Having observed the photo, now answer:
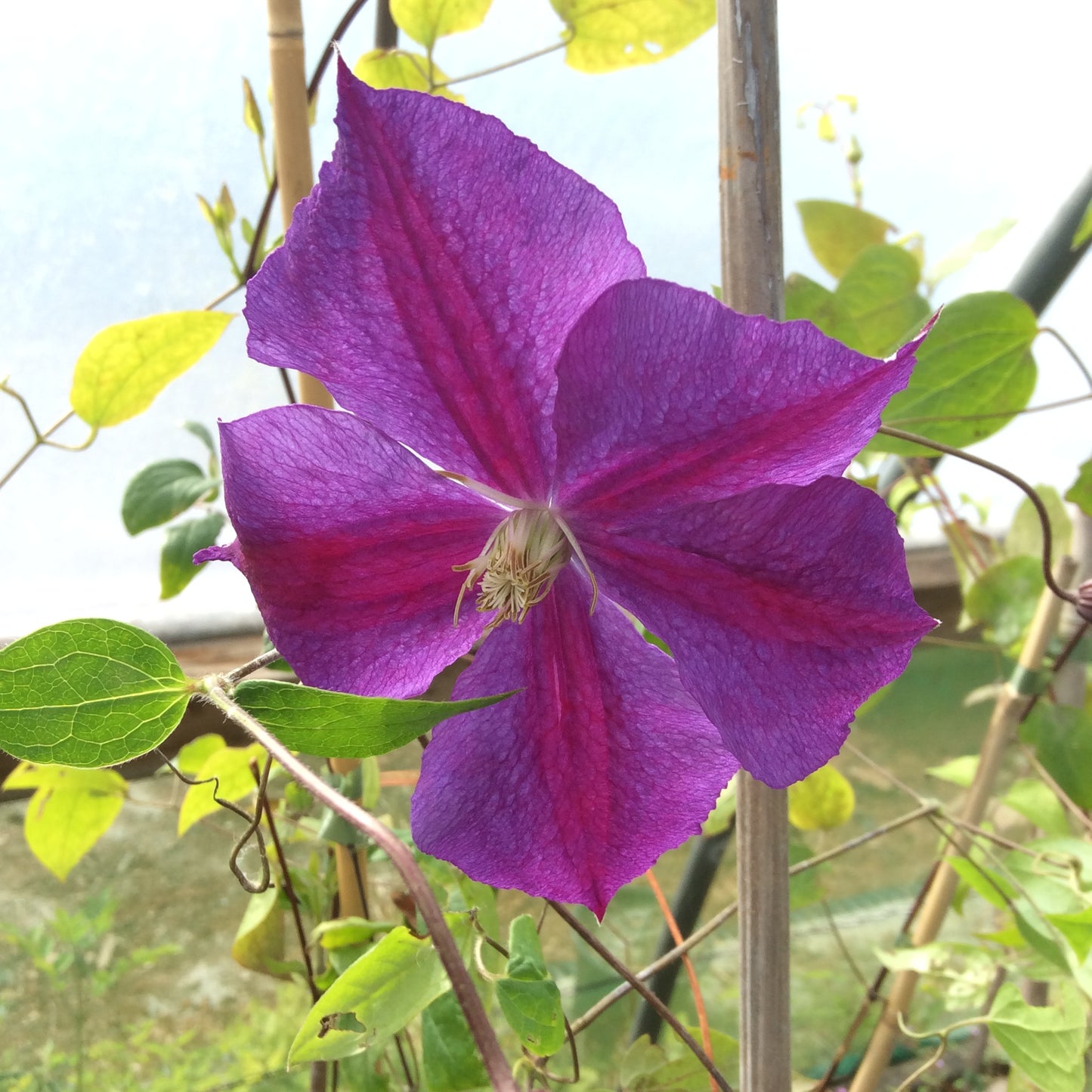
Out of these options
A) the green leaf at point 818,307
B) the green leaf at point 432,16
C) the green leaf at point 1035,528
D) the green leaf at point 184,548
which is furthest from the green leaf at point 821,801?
the green leaf at point 432,16

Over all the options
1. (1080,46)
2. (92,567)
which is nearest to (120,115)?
(92,567)

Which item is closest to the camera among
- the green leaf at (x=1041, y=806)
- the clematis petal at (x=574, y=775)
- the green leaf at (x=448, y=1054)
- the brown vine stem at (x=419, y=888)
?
the brown vine stem at (x=419, y=888)

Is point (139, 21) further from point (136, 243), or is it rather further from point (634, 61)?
point (634, 61)

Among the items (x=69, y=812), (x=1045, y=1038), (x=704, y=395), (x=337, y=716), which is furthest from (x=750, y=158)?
(x=69, y=812)

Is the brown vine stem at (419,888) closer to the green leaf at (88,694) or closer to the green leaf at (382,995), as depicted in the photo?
the green leaf at (88,694)

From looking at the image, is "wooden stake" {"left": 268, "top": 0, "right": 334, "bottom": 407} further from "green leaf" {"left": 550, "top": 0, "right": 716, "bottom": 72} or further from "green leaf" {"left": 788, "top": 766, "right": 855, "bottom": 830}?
"green leaf" {"left": 788, "top": 766, "right": 855, "bottom": 830}

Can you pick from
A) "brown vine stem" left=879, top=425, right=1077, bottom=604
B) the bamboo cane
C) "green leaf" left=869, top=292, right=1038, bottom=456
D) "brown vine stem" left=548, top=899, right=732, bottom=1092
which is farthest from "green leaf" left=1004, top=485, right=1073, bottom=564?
"brown vine stem" left=548, top=899, right=732, bottom=1092
